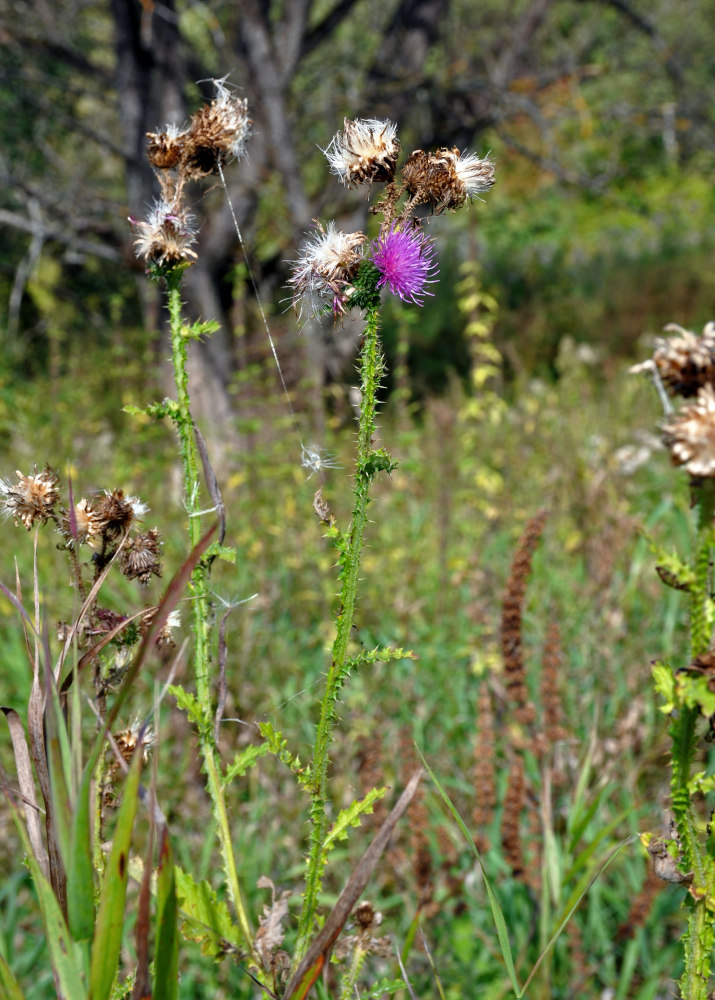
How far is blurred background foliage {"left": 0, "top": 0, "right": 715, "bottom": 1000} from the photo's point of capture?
6.70ft

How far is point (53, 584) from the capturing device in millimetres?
3322

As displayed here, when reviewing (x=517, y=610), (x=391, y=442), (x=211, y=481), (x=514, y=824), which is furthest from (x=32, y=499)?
(x=391, y=442)

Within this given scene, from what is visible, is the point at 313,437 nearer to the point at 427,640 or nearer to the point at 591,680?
the point at 427,640

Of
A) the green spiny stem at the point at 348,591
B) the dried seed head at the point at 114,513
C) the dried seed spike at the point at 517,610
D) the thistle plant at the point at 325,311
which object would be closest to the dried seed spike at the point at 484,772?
the dried seed spike at the point at 517,610

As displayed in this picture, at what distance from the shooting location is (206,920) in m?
0.83

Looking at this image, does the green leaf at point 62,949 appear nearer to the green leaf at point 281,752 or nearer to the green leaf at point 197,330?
the green leaf at point 281,752

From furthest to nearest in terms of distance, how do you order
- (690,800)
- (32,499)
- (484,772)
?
(484,772), (32,499), (690,800)

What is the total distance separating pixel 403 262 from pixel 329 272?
0.07m

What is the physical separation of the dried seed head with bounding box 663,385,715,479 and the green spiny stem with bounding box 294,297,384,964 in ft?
0.84

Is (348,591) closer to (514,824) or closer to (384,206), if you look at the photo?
(384,206)

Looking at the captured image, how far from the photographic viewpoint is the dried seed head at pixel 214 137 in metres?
0.86

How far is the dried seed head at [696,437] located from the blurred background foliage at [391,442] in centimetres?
32

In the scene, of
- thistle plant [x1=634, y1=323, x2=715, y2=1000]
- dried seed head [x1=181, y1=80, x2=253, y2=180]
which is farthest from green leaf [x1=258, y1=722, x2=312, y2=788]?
dried seed head [x1=181, y1=80, x2=253, y2=180]

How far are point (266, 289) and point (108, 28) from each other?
7.02 meters
